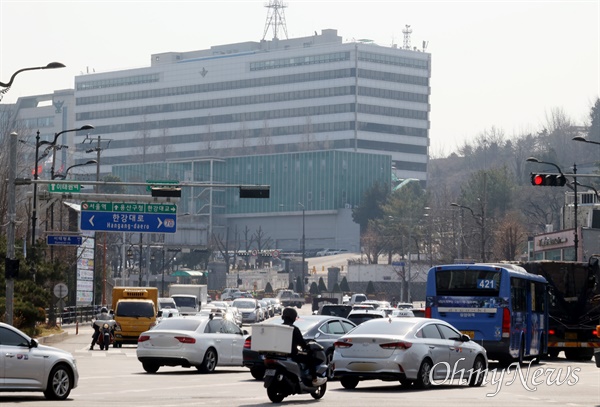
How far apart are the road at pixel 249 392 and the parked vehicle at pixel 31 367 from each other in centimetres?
26

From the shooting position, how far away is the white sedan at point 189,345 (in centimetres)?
3136

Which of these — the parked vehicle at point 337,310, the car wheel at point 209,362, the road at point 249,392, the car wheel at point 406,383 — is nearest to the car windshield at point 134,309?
the parked vehicle at point 337,310

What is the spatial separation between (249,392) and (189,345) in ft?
22.2

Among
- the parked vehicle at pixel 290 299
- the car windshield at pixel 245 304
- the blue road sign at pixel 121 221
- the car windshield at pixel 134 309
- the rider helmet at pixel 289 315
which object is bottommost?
the parked vehicle at pixel 290 299

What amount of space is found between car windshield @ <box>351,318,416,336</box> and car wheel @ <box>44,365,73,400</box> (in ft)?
20.5

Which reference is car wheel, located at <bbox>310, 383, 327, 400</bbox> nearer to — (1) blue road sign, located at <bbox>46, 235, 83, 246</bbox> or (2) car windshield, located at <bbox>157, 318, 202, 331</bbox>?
(2) car windshield, located at <bbox>157, 318, 202, 331</bbox>

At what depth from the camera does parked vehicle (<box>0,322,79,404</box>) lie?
71.6 feet

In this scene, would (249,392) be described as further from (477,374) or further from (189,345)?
(189,345)

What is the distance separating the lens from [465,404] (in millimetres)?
22281

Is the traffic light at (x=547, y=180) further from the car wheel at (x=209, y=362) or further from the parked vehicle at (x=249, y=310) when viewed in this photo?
the parked vehicle at (x=249, y=310)

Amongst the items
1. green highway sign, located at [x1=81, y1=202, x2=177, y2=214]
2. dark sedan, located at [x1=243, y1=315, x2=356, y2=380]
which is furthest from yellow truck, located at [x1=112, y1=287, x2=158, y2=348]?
dark sedan, located at [x1=243, y1=315, x2=356, y2=380]

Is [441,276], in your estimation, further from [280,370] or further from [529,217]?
[529,217]

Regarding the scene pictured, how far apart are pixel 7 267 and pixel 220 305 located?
4301 cm

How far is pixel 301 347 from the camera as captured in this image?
74.2 ft
